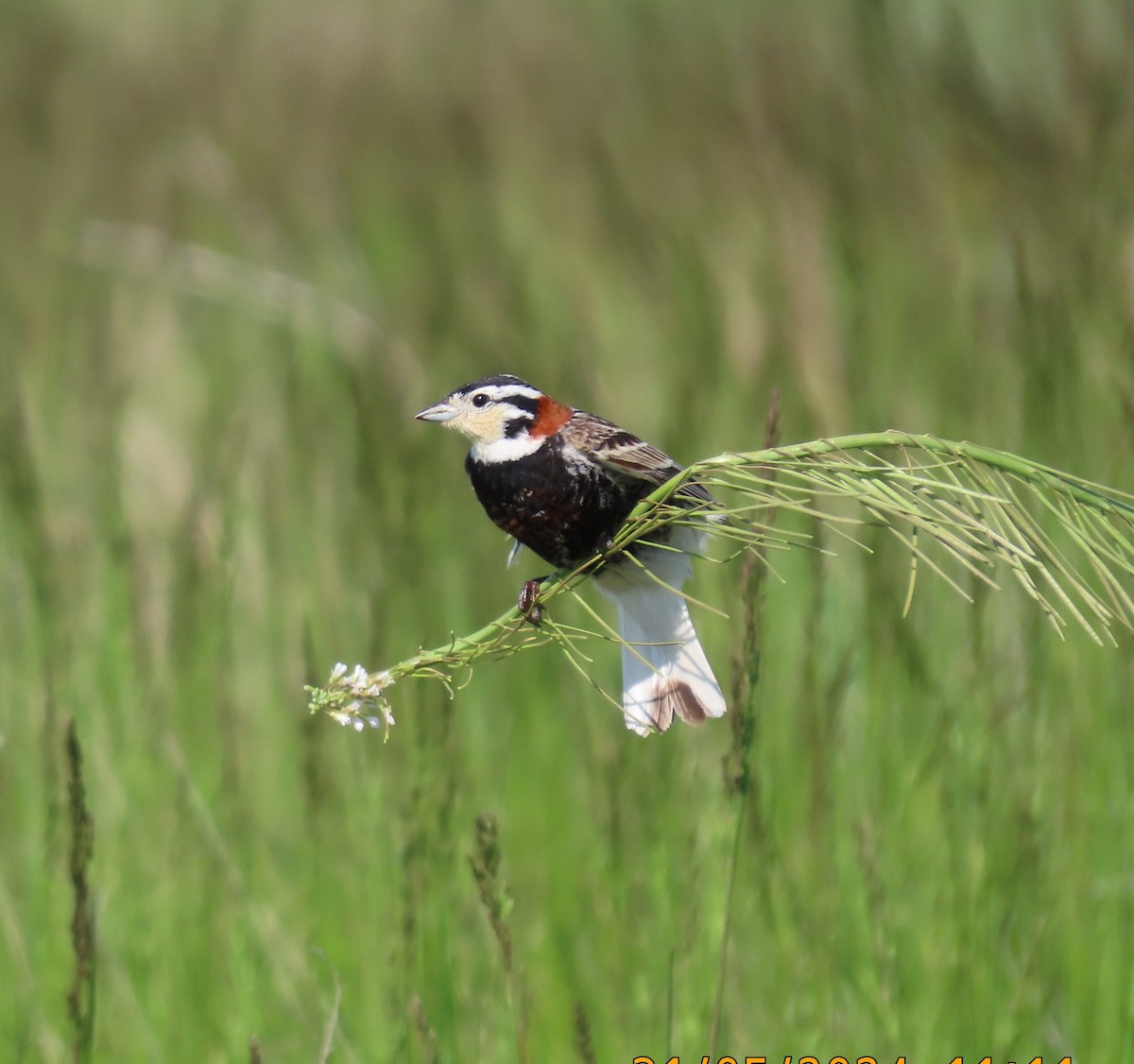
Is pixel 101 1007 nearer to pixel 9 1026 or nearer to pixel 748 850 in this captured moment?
pixel 9 1026

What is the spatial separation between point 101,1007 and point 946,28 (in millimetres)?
2845

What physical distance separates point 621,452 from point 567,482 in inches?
3.8

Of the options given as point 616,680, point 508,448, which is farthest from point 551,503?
point 616,680

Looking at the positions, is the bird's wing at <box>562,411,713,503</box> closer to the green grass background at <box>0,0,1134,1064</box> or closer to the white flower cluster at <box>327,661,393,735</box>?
the green grass background at <box>0,0,1134,1064</box>

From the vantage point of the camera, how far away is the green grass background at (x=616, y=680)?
116 inches

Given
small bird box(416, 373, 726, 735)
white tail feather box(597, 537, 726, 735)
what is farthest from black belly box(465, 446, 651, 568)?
white tail feather box(597, 537, 726, 735)

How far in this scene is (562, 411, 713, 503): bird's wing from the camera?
241 cm

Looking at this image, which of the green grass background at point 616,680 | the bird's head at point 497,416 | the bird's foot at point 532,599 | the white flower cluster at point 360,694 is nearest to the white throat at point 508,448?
the bird's head at point 497,416

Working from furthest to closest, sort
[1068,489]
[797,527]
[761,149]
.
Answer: [797,527] → [761,149] → [1068,489]

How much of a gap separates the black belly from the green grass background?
40 cm

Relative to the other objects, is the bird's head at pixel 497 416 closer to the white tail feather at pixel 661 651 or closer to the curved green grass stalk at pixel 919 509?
the white tail feather at pixel 661 651

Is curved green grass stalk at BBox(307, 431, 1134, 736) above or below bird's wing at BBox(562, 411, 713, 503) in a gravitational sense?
below

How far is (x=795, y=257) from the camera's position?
15.7ft

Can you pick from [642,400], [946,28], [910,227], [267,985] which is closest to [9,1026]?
[267,985]
